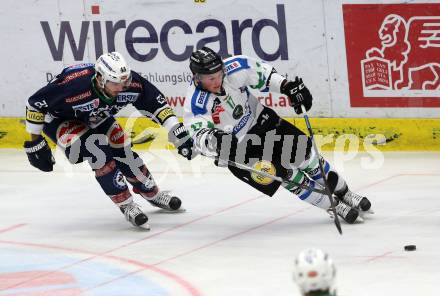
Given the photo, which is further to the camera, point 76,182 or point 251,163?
point 76,182

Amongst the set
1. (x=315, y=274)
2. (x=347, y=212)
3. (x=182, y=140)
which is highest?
(x=315, y=274)

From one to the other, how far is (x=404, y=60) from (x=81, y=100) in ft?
10.4

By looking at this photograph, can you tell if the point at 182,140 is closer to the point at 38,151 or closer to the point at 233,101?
the point at 233,101

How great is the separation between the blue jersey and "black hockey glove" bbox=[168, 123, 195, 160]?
9 centimetres

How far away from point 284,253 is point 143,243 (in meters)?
1.01

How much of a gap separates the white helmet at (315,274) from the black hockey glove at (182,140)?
3756mm

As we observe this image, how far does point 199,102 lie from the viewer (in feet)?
23.8

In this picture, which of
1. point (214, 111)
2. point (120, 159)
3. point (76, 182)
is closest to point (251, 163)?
point (214, 111)

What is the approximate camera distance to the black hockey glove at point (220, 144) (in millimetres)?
7090

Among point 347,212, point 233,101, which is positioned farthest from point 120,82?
point 347,212

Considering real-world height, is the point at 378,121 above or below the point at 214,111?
below

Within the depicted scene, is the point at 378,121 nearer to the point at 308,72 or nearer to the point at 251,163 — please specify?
the point at 308,72

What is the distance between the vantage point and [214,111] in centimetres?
736

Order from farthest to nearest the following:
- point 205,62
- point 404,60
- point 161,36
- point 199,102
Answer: point 161,36, point 404,60, point 199,102, point 205,62
